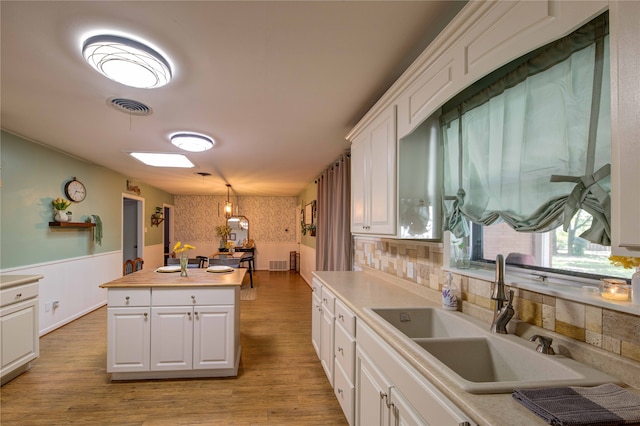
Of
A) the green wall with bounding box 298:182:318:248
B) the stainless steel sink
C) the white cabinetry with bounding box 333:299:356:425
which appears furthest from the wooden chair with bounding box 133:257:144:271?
the stainless steel sink

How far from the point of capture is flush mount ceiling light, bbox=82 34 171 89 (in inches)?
64.4

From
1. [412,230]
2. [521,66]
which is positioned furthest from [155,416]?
[521,66]

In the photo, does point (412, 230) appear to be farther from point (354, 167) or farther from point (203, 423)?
point (203, 423)

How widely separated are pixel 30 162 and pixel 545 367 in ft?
16.8

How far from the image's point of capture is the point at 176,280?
2812 millimetres

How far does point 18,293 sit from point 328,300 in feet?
8.98

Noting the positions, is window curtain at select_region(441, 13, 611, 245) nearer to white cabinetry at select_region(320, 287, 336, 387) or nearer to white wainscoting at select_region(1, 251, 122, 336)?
white cabinetry at select_region(320, 287, 336, 387)

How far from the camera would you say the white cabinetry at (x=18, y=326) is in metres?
2.50

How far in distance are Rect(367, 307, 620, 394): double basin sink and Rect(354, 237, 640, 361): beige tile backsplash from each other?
3.7 inches

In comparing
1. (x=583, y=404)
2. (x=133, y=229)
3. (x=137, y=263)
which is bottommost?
(x=137, y=263)

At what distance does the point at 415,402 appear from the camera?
109cm

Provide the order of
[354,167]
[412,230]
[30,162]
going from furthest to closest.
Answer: [30,162] < [354,167] < [412,230]

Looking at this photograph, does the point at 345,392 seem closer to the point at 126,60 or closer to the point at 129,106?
the point at 126,60

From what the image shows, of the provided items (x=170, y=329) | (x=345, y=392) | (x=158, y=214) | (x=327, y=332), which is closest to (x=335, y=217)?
(x=327, y=332)
